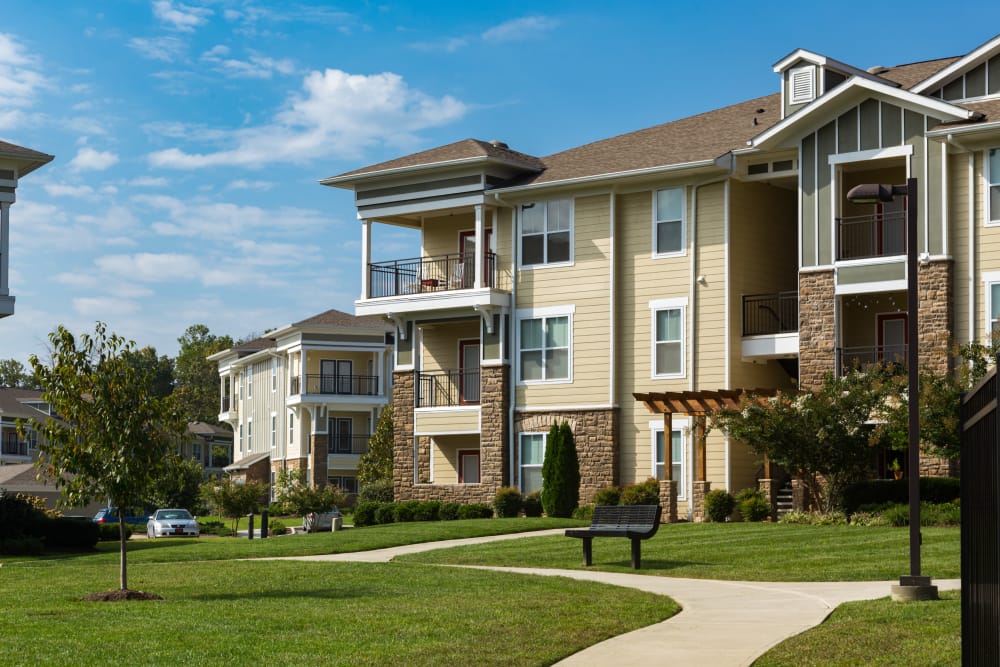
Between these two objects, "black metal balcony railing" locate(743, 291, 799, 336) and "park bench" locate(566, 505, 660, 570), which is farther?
"black metal balcony railing" locate(743, 291, 799, 336)

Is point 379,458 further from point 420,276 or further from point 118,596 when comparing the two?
point 118,596

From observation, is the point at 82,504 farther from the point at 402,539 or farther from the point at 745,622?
the point at 402,539

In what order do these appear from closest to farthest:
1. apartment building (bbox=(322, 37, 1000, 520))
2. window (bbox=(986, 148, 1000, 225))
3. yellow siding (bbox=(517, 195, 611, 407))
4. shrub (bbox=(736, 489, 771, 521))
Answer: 1. window (bbox=(986, 148, 1000, 225))
2. apartment building (bbox=(322, 37, 1000, 520))
3. shrub (bbox=(736, 489, 771, 521))
4. yellow siding (bbox=(517, 195, 611, 407))

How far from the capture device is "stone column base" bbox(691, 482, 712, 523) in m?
35.9

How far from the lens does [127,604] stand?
1733 cm

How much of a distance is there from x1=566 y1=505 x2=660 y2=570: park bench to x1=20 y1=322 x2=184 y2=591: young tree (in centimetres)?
704

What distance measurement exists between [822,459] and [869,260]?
5.75m

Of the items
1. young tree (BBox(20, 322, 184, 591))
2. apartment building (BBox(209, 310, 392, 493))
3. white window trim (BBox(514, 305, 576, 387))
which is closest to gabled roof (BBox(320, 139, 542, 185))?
white window trim (BBox(514, 305, 576, 387))

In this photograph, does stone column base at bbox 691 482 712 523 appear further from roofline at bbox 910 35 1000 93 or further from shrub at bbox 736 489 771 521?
roofline at bbox 910 35 1000 93

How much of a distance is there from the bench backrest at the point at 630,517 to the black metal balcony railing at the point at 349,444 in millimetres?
48763

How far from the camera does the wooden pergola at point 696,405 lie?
115 ft

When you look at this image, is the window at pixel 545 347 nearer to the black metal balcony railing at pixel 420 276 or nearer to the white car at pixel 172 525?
the black metal balcony railing at pixel 420 276

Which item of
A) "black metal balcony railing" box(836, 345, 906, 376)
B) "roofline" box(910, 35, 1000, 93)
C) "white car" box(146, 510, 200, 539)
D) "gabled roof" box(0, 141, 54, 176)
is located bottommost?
"white car" box(146, 510, 200, 539)

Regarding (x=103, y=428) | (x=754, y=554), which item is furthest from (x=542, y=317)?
(x=103, y=428)
